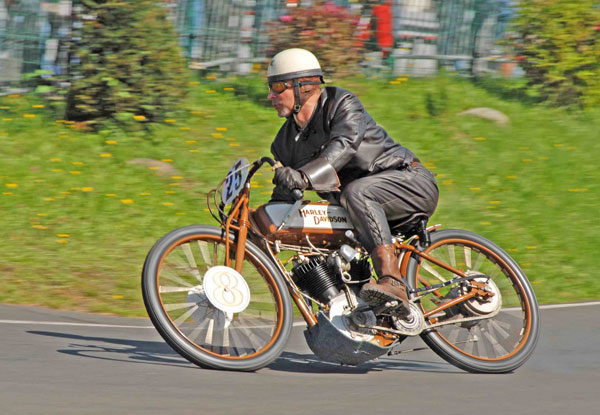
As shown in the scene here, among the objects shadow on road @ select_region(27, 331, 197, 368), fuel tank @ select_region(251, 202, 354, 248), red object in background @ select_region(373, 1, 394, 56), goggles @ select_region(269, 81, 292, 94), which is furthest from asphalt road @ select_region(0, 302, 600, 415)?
red object in background @ select_region(373, 1, 394, 56)

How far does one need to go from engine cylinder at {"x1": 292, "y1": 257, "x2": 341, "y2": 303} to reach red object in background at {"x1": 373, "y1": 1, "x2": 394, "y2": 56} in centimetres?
943

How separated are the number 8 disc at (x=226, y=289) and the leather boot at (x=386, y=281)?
66 cm

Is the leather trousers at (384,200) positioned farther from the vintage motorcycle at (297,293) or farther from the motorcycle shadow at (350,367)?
the motorcycle shadow at (350,367)

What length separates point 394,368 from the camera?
6328 mm

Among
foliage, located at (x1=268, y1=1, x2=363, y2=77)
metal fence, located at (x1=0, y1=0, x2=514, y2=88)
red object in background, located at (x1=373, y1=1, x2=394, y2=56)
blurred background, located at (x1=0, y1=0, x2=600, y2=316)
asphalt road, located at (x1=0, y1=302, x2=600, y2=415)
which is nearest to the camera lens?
asphalt road, located at (x1=0, y1=302, x2=600, y2=415)

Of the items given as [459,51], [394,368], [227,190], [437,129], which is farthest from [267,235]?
[459,51]

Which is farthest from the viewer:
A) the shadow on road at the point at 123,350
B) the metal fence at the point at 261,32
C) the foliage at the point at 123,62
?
the metal fence at the point at 261,32

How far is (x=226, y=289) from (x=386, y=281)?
0.91 m

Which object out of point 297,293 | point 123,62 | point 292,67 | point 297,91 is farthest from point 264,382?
point 123,62

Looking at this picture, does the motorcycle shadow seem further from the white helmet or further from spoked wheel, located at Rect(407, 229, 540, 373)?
the white helmet

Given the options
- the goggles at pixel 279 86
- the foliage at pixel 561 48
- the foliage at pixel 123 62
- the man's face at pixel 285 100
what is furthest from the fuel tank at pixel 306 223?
the foliage at pixel 561 48

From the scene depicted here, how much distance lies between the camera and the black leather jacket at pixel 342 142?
19.3ft

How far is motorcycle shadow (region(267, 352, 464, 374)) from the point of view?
6.12 m

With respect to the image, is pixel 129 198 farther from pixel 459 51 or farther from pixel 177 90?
pixel 459 51
